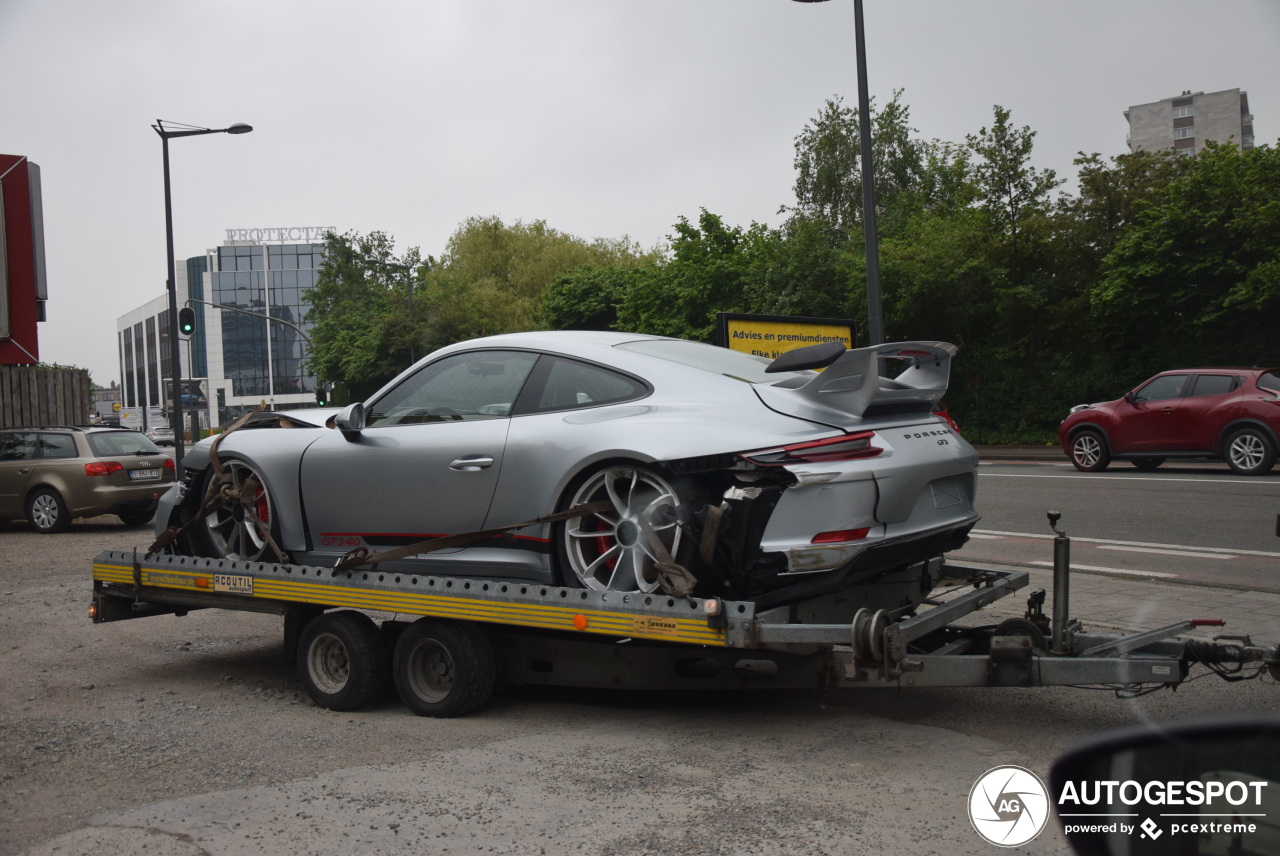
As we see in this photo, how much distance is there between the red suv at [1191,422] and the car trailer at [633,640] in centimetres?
1185

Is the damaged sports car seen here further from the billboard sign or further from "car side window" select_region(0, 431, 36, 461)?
"car side window" select_region(0, 431, 36, 461)

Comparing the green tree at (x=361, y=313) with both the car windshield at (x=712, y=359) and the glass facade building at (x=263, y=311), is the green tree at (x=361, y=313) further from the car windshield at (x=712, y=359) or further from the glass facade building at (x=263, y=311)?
the car windshield at (x=712, y=359)

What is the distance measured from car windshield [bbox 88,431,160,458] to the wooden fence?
7598 millimetres

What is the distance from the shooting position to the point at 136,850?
3498mm

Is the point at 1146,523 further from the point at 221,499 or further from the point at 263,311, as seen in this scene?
the point at 263,311

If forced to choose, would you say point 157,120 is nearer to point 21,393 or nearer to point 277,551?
point 21,393

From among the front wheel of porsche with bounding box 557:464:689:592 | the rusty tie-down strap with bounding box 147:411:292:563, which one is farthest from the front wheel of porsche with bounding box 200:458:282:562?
the front wheel of porsche with bounding box 557:464:689:592

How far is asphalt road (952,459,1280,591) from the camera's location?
8898 millimetres

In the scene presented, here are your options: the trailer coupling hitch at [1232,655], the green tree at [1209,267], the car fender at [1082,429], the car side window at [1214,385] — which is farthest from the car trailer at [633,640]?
the green tree at [1209,267]

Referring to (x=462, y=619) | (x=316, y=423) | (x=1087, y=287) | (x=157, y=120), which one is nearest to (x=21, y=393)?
(x=157, y=120)

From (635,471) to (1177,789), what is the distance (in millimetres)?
2901

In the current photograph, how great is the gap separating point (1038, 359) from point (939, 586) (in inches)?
899

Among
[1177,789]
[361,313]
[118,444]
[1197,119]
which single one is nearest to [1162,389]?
[118,444]

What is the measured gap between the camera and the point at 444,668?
508 cm
